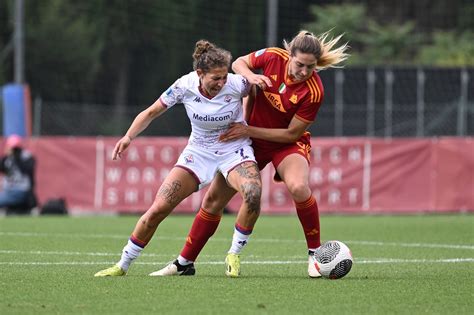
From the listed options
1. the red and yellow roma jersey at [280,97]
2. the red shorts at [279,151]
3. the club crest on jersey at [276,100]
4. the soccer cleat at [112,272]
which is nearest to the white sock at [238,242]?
the red shorts at [279,151]

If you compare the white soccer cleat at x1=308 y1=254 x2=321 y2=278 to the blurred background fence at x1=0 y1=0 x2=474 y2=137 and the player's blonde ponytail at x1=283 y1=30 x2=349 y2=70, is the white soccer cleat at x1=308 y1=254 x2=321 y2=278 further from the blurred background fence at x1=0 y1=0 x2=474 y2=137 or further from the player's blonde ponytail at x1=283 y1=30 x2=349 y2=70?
the blurred background fence at x1=0 y1=0 x2=474 y2=137

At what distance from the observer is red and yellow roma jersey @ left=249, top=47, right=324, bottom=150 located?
337 inches

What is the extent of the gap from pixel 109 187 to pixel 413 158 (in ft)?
17.3

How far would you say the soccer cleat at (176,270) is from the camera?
8.63 metres

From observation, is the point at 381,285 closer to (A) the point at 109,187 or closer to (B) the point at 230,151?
(B) the point at 230,151

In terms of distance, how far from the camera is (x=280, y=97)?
866 cm

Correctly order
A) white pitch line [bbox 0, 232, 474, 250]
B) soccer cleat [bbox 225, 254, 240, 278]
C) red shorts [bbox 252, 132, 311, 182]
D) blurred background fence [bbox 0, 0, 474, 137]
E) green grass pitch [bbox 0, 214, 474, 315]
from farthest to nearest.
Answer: blurred background fence [bbox 0, 0, 474, 137]
white pitch line [bbox 0, 232, 474, 250]
red shorts [bbox 252, 132, 311, 182]
soccer cleat [bbox 225, 254, 240, 278]
green grass pitch [bbox 0, 214, 474, 315]

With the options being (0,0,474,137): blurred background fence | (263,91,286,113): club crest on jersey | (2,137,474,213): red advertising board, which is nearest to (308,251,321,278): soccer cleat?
(263,91,286,113): club crest on jersey

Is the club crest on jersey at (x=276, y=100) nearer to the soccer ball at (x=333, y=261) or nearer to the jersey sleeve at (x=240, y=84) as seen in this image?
the jersey sleeve at (x=240, y=84)

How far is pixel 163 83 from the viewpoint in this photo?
30.2 metres

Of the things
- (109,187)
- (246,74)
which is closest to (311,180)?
(109,187)

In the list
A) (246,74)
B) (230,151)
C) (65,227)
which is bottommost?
(65,227)

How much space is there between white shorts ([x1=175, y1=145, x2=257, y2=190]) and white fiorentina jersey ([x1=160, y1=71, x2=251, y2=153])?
0.05 meters

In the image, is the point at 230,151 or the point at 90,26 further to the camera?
the point at 90,26
